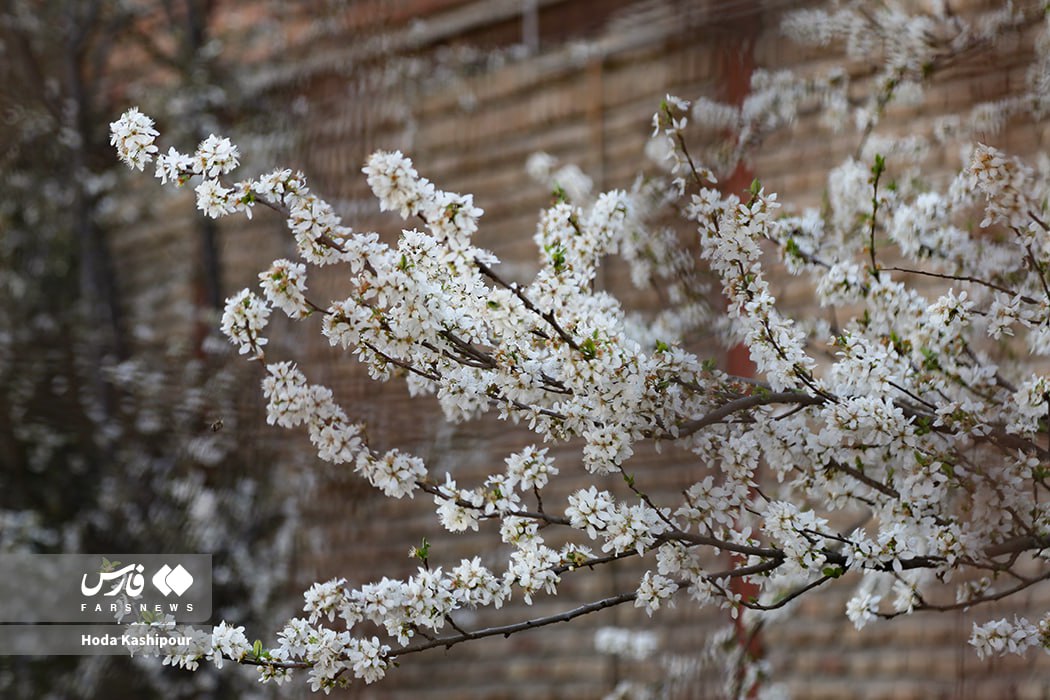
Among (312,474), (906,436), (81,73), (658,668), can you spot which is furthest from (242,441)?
(906,436)

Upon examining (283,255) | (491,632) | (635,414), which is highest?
(283,255)

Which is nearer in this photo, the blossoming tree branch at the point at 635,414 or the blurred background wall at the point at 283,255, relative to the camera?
the blossoming tree branch at the point at 635,414

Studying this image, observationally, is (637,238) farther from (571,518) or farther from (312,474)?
(312,474)

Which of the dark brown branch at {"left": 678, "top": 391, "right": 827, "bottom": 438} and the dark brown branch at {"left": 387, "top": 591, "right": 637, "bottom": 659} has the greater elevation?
the dark brown branch at {"left": 678, "top": 391, "right": 827, "bottom": 438}

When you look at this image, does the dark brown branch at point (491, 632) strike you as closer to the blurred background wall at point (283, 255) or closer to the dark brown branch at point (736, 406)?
the dark brown branch at point (736, 406)

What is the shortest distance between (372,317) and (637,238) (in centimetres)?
84

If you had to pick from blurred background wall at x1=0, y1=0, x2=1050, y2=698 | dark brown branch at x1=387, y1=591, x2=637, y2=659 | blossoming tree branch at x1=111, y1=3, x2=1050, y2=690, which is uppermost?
blurred background wall at x1=0, y1=0, x2=1050, y2=698

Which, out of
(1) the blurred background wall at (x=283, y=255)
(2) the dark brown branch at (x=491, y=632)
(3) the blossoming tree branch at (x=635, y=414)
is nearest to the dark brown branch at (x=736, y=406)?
(3) the blossoming tree branch at (x=635, y=414)

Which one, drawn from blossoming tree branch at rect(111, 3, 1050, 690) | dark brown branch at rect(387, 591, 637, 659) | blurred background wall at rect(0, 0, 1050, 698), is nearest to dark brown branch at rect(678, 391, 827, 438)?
blossoming tree branch at rect(111, 3, 1050, 690)

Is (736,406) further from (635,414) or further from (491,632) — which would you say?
(491,632)

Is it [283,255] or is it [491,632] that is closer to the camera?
[491,632]

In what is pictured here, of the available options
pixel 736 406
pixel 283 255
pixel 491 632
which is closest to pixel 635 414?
pixel 736 406

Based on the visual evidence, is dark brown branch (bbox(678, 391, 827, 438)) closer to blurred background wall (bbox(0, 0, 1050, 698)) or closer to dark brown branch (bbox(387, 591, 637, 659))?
dark brown branch (bbox(387, 591, 637, 659))

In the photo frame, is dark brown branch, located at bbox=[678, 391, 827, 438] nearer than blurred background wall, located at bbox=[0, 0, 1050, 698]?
Yes
